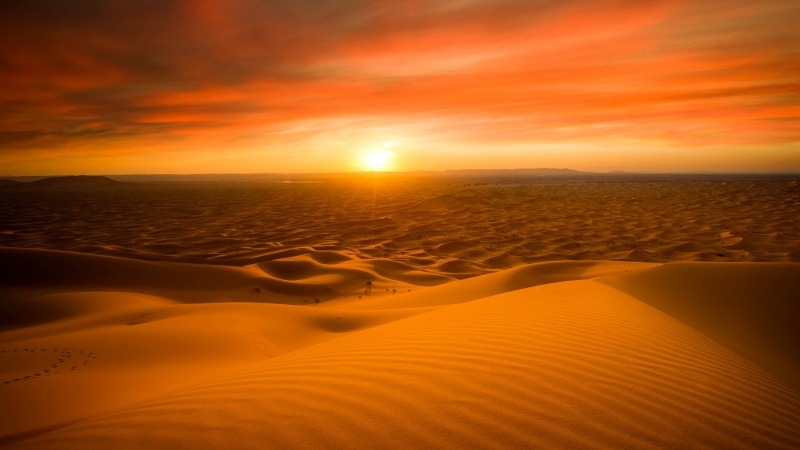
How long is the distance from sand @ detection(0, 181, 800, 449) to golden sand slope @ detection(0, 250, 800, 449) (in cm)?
2

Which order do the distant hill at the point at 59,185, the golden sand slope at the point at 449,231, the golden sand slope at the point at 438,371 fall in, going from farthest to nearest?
the distant hill at the point at 59,185 → the golden sand slope at the point at 449,231 → the golden sand slope at the point at 438,371

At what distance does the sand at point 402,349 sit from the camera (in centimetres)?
188

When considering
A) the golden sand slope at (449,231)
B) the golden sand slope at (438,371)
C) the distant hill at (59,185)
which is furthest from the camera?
the distant hill at (59,185)

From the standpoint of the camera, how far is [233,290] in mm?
8578

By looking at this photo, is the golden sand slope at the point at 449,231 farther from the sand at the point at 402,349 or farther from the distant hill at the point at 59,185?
the distant hill at the point at 59,185

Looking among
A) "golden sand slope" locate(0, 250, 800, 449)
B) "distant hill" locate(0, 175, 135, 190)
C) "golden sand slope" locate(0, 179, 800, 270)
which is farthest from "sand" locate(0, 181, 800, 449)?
"distant hill" locate(0, 175, 135, 190)

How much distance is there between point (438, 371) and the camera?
94.2 inches

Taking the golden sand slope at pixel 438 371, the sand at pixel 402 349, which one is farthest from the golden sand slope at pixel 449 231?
the golden sand slope at pixel 438 371

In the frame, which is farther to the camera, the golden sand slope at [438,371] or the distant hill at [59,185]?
the distant hill at [59,185]

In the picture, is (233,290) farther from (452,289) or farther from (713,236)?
(713,236)

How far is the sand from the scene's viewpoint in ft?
6.17

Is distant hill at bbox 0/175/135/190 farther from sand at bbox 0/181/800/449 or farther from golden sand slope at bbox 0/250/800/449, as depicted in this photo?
golden sand slope at bbox 0/250/800/449

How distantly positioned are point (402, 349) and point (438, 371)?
58 centimetres

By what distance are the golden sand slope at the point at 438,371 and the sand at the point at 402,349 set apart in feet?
0.05
